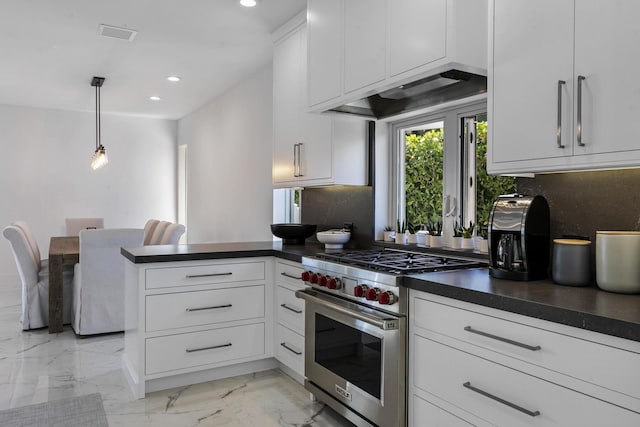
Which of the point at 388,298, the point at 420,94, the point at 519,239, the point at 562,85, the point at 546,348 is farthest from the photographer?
the point at 420,94

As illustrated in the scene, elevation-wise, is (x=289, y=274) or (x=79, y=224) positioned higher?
(x=79, y=224)

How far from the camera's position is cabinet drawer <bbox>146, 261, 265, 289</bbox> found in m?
2.79

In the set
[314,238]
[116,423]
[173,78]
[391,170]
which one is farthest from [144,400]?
[173,78]

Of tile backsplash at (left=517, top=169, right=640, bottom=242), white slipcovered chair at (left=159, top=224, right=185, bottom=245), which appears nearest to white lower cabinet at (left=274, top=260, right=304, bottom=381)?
tile backsplash at (left=517, top=169, right=640, bottom=242)

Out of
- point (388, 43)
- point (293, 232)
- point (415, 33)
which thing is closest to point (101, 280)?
point (293, 232)

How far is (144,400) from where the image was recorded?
9.05 feet

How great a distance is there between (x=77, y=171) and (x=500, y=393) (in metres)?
7.57

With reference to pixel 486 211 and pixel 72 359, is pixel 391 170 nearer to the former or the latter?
pixel 486 211

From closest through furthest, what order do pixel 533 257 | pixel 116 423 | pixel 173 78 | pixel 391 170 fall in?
pixel 533 257 < pixel 116 423 < pixel 391 170 < pixel 173 78

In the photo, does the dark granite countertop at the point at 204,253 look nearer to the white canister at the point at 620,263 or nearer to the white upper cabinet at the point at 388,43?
the white upper cabinet at the point at 388,43

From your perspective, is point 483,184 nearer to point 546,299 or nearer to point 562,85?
point 562,85

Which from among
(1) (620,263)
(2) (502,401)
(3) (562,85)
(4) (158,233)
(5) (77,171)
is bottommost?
(2) (502,401)

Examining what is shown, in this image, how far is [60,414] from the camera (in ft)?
8.41

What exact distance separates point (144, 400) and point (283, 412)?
84 centimetres
